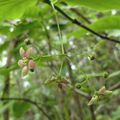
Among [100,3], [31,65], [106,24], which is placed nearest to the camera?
[31,65]

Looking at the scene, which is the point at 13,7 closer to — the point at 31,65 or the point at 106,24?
the point at 31,65

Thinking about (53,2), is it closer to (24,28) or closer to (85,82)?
(85,82)

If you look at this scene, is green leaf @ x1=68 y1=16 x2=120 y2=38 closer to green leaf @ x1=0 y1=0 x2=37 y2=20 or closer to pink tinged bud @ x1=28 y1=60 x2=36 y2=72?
green leaf @ x1=0 y1=0 x2=37 y2=20

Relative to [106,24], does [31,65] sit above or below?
below

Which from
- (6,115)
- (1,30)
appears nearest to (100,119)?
(6,115)

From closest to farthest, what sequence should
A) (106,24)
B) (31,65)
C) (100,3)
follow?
(31,65) → (100,3) → (106,24)

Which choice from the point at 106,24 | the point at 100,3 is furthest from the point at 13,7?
the point at 106,24

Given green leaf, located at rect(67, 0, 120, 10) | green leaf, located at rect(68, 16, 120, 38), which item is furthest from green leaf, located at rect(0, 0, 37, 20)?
green leaf, located at rect(68, 16, 120, 38)

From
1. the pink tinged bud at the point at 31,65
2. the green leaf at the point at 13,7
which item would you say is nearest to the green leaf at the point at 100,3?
the green leaf at the point at 13,7
